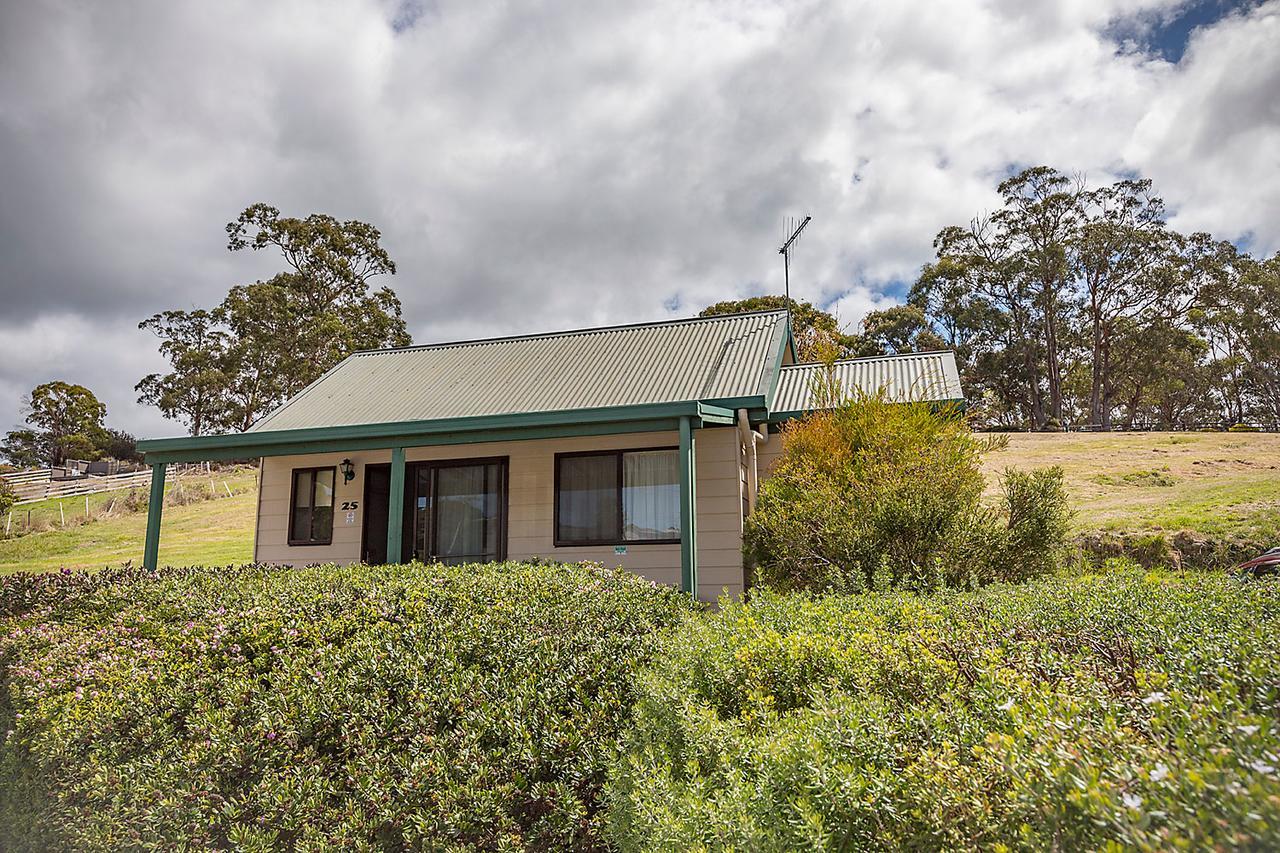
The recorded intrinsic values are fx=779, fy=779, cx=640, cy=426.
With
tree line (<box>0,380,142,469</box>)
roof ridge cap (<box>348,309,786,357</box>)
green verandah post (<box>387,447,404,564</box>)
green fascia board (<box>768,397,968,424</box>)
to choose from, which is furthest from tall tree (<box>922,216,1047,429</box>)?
tree line (<box>0,380,142,469</box>)

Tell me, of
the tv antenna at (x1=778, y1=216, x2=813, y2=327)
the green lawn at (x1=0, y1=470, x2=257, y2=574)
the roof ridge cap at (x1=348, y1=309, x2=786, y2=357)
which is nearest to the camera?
the roof ridge cap at (x1=348, y1=309, x2=786, y2=357)

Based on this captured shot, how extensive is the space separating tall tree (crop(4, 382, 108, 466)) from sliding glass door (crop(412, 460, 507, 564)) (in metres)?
→ 43.8

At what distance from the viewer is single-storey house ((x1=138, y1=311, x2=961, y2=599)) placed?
987cm

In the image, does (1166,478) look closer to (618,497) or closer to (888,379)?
(888,379)

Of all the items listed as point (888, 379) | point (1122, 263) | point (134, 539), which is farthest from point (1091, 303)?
point (134, 539)

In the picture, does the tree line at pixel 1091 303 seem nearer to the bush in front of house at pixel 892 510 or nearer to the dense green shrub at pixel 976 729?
the bush in front of house at pixel 892 510

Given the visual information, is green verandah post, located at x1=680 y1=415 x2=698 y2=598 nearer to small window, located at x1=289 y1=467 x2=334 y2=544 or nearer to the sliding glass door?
the sliding glass door

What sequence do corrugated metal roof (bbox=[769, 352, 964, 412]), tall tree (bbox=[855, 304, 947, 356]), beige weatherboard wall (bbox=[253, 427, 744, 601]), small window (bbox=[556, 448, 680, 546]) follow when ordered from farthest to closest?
tall tree (bbox=[855, 304, 947, 356]) < corrugated metal roof (bbox=[769, 352, 964, 412]) < small window (bbox=[556, 448, 680, 546]) < beige weatherboard wall (bbox=[253, 427, 744, 601])

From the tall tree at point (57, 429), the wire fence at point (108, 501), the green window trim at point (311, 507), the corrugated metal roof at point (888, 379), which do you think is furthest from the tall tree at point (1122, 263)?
the tall tree at point (57, 429)

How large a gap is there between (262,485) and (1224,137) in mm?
13952

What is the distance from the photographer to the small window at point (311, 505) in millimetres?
11859

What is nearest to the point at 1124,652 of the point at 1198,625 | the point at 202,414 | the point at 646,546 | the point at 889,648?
the point at 1198,625

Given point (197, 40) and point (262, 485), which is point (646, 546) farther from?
point (197, 40)

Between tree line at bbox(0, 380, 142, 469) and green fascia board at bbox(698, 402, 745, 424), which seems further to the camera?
tree line at bbox(0, 380, 142, 469)
